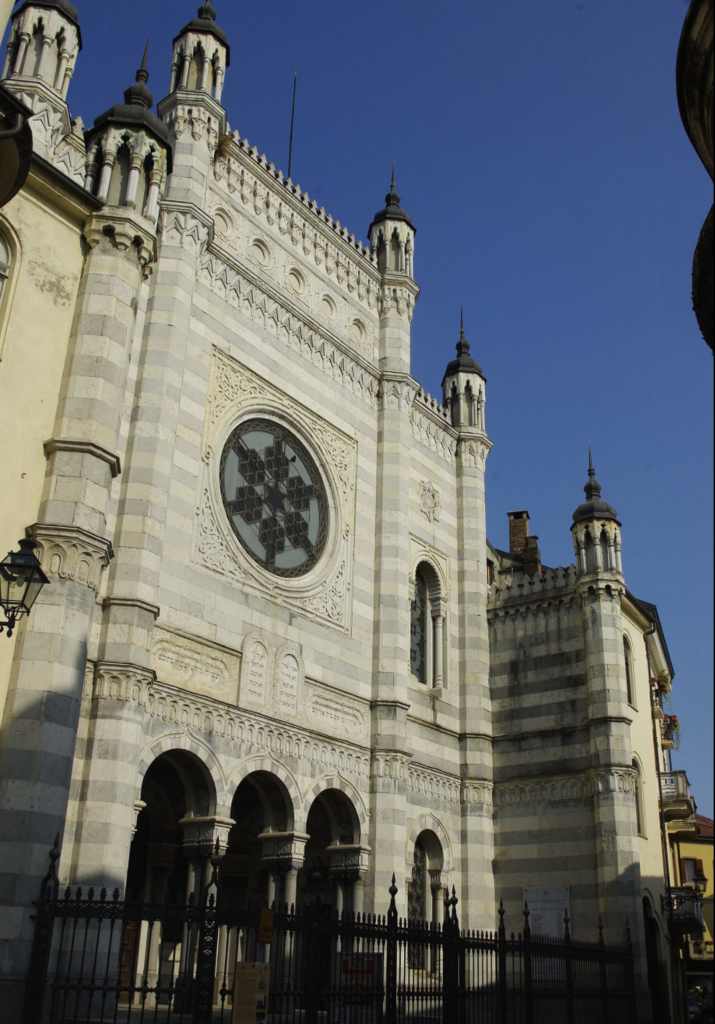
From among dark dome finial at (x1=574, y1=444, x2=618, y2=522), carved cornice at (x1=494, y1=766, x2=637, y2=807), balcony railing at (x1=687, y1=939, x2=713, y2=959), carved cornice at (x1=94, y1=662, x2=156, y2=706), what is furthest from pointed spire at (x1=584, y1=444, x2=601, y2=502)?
balcony railing at (x1=687, y1=939, x2=713, y2=959)

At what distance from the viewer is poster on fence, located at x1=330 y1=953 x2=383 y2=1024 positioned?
42.1 ft

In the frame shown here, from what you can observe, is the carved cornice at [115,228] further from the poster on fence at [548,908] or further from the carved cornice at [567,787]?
the poster on fence at [548,908]

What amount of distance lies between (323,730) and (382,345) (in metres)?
10.7

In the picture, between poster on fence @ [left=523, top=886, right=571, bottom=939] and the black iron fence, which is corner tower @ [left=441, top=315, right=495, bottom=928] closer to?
poster on fence @ [left=523, top=886, right=571, bottom=939]

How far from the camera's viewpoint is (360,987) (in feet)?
42.5

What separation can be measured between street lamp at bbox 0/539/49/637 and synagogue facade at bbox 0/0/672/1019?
2.97 meters

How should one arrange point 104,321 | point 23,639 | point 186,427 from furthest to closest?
point 186,427 → point 104,321 → point 23,639

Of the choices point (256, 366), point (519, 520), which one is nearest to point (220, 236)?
point (256, 366)

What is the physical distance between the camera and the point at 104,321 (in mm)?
14227

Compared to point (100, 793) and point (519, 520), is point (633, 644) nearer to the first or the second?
point (519, 520)

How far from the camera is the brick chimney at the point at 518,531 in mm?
37938

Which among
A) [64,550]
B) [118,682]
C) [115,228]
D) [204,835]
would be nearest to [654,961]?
[204,835]

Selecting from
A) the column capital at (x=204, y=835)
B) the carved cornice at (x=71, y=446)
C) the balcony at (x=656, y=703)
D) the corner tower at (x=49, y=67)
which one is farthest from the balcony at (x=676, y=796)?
the corner tower at (x=49, y=67)

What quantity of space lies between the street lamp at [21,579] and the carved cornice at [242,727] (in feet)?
21.5
